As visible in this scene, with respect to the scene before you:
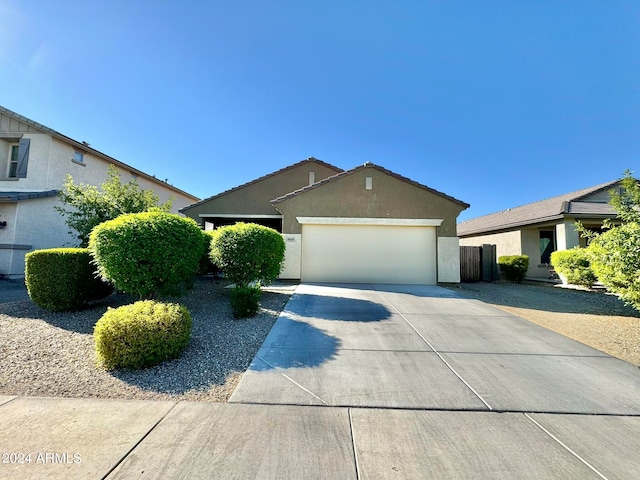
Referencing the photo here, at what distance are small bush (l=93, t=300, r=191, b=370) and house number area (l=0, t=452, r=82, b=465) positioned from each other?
5.06 ft

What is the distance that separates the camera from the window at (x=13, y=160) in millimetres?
13055

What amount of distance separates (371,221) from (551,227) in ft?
37.0

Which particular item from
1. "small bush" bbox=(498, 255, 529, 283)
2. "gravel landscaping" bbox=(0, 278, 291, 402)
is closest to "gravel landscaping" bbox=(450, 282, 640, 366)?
"small bush" bbox=(498, 255, 529, 283)

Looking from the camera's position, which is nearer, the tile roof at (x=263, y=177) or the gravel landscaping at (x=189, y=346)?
the gravel landscaping at (x=189, y=346)

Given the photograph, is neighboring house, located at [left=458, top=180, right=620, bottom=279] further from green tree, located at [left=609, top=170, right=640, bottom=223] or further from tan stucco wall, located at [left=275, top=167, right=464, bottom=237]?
green tree, located at [left=609, top=170, right=640, bottom=223]

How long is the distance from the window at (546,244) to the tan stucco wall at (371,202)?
7572 millimetres

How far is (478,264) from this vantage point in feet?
46.0

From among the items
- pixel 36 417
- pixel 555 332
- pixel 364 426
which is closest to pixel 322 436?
pixel 364 426

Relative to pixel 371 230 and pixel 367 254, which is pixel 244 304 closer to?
pixel 367 254

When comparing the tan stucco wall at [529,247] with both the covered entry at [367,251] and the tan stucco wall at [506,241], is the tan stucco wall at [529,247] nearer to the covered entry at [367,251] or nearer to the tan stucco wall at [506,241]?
the tan stucco wall at [506,241]

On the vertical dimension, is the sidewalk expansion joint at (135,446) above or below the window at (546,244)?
below

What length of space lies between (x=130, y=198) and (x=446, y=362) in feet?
31.9

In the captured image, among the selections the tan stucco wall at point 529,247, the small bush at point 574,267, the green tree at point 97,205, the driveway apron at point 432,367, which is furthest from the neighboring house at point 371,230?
the tan stucco wall at point 529,247

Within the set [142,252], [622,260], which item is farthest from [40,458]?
[622,260]
